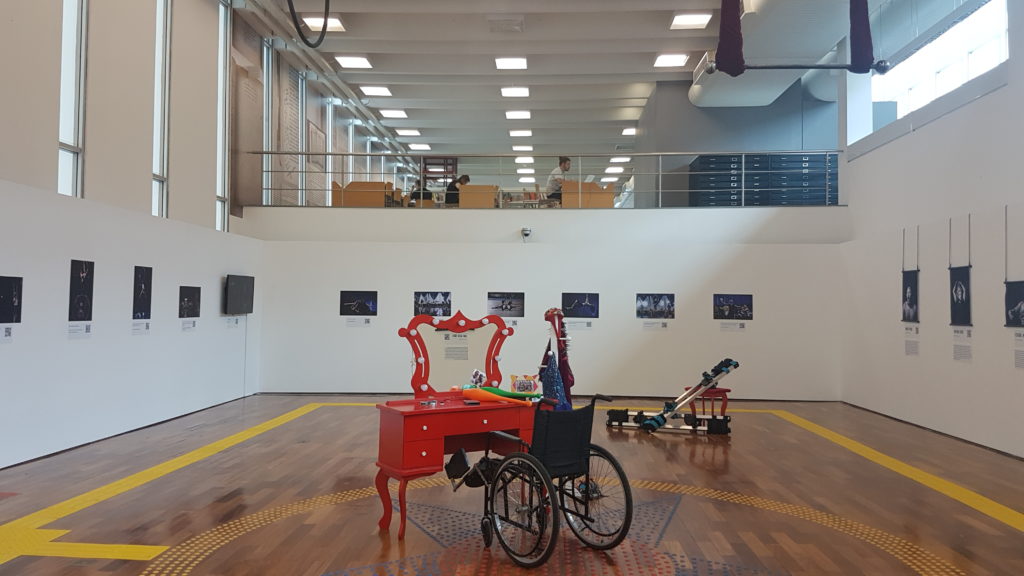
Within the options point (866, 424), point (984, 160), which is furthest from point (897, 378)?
point (984, 160)

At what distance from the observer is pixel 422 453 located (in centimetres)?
434

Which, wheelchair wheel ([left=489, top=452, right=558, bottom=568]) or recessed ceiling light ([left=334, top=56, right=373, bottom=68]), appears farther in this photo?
recessed ceiling light ([left=334, top=56, right=373, bottom=68])

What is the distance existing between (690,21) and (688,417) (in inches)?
277

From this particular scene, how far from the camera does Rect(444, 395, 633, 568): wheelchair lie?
3769 millimetres

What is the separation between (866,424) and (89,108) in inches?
396

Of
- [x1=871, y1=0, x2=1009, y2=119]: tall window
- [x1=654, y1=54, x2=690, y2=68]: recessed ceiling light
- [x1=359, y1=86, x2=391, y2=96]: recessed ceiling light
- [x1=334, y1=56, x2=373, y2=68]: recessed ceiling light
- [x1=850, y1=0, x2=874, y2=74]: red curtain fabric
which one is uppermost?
[x1=654, y1=54, x2=690, y2=68]: recessed ceiling light

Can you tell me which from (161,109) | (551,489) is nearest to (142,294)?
(161,109)

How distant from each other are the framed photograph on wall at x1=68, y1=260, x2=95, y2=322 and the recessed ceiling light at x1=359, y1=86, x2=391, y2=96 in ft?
31.5

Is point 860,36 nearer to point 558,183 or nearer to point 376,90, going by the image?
point 558,183

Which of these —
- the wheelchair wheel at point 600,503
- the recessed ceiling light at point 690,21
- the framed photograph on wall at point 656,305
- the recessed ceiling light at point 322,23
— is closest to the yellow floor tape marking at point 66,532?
the wheelchair wheel at point 600,503

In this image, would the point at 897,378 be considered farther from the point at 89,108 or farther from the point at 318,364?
the point at 89,108

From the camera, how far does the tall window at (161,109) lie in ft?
29.6

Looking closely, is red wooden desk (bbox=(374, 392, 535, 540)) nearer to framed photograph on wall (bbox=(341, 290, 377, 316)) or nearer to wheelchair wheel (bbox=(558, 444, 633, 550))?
wheelchair wheel (bbox=(558, 444, 633, 550))

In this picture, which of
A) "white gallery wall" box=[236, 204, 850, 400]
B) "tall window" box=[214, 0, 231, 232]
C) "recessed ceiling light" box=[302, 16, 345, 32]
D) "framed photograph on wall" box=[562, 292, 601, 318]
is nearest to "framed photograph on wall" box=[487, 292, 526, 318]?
"white gallery wall" box=[236, 204, 850, 400]
